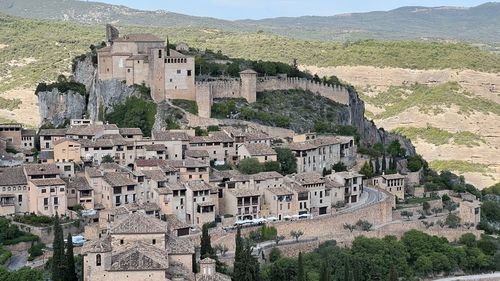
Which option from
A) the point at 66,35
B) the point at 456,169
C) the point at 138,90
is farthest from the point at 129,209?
the point at 66,35

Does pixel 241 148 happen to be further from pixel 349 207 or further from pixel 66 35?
pixel 66 35

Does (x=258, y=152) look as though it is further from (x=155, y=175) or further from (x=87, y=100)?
(x=87, y=100)

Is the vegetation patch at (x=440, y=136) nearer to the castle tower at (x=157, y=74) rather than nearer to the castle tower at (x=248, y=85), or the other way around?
the castle tower at (x=248, y=85)

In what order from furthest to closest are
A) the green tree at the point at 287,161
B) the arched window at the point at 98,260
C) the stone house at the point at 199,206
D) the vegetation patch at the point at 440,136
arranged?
the vegetation patch at the point at 440,136
the green tree at the point at 287,161
the stone house at the point at 199,206
the arched window at the point at 98,260

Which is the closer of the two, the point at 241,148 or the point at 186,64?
the point at 241,148

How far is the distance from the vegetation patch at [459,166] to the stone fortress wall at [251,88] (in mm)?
23327

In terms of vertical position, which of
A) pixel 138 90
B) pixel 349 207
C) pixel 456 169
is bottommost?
pixel 456 169

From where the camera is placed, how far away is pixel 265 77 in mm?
69812

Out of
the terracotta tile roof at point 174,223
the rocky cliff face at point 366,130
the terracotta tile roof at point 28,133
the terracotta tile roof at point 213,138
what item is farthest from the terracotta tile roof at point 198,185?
the rocky cliff face at point 366,130

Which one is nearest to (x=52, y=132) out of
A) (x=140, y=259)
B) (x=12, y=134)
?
(x=12, y=134)

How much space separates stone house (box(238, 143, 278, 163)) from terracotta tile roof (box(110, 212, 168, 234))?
17.4 meters

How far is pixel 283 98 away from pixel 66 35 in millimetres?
65334

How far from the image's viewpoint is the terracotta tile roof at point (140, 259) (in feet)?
106

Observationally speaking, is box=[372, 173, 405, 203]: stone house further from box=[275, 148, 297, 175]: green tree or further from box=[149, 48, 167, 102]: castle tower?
box=[149, 48, 167, 102]: castle tower
